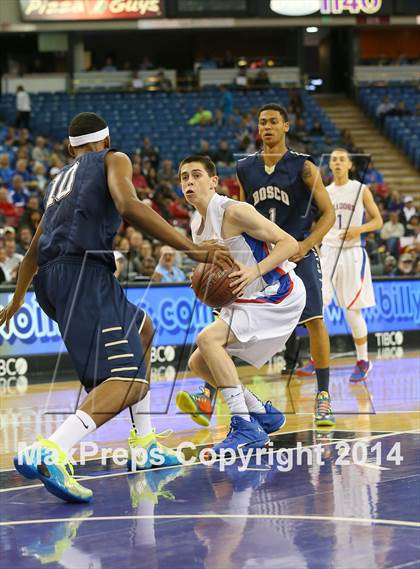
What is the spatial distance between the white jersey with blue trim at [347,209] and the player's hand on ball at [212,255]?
5648mm

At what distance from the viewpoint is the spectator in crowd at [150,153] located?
73.5 feet

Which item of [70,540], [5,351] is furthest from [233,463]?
[5,351]

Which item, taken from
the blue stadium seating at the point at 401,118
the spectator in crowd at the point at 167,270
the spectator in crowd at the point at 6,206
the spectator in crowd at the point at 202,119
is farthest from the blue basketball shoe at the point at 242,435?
the blue stadium seating at the point at 401,118

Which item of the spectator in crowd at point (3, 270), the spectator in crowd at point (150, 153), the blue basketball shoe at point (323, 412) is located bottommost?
the blue basketball shoe at point (323, 412)

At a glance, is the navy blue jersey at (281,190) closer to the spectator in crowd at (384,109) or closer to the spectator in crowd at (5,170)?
the spectator in crowd at (5,170)

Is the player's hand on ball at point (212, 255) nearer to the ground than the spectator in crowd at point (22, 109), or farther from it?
Answer: nearer to the ground

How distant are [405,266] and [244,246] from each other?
10983 millimetres

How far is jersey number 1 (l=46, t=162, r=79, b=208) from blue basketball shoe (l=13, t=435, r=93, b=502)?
1251mm

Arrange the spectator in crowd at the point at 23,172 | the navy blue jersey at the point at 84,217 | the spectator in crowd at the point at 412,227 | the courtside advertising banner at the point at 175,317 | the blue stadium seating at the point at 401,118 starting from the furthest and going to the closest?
the blue stadium seating at the point at 401,118
the spectator in crowd at the point at 412,227
the spectator in crowd at the point at 23,172
the courtside advertising banner at the point at 175,317
the navy blue jersey at the point at 84,217

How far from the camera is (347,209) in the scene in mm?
11312

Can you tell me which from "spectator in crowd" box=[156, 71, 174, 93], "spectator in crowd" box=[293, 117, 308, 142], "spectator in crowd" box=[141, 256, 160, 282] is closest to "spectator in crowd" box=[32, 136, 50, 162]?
"spectator in crowd" box=[293, 117, 308, 142]

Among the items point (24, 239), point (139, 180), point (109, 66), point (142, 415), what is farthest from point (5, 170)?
point (142, 415)

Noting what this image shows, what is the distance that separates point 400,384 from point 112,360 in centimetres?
557

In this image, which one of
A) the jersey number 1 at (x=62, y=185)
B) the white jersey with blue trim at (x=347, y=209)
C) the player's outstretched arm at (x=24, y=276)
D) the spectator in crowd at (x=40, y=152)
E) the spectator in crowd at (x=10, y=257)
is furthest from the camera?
the spectator in crowd at (x=40, y=152)
